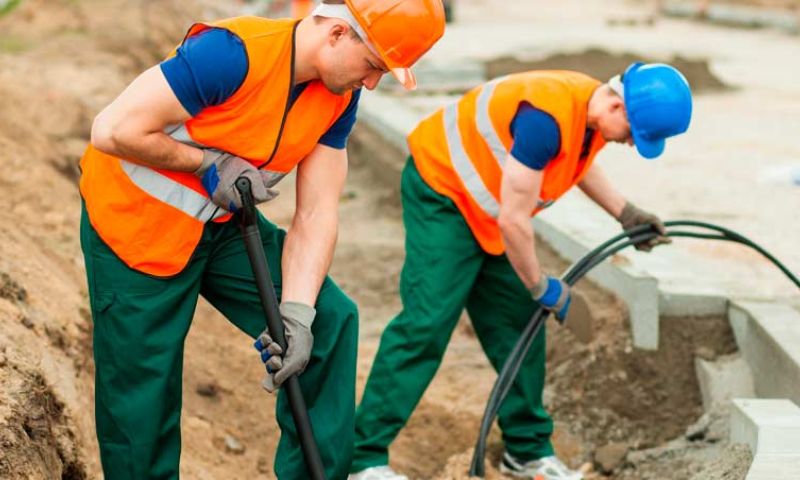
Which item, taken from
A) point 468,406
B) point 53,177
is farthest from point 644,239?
point 53,177

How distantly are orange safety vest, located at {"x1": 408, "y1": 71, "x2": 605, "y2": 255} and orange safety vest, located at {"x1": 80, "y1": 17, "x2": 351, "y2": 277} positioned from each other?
965mm

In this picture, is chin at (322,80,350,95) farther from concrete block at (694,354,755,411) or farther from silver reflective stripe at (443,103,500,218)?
concrete block at (694,354,755,411)

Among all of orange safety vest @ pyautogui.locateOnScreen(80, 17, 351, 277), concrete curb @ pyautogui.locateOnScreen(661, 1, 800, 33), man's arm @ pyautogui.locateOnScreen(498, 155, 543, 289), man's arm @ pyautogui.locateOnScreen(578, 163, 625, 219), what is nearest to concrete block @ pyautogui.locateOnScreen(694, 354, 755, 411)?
man's arm @ pyautogui.locateOnScreen(578, 163, 625, 219)

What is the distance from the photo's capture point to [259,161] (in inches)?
126

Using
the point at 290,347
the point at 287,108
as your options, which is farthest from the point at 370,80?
the point at 290,347

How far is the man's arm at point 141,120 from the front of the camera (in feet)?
9.64

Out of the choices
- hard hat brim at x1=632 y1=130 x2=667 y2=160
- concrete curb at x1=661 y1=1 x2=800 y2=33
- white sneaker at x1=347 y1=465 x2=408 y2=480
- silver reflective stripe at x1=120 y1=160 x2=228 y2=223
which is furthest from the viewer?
concrete curb at x1=661 y1=1 x2=800 y2=33

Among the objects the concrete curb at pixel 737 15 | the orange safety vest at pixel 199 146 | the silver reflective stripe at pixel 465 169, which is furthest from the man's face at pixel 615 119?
the concrete curb at pixel 737 15

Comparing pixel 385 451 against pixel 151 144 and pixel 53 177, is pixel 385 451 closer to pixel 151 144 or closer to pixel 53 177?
pixel 151 144

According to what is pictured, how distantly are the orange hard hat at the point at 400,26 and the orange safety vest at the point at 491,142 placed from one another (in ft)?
2.93

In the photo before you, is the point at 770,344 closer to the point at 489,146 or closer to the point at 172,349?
the point at 489,146

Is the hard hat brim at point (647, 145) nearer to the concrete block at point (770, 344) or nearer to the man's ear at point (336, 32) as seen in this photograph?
the concrete block at point (770, 344)

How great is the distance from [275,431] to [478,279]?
1164 mm

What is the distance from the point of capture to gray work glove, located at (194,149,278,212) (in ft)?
10.2
